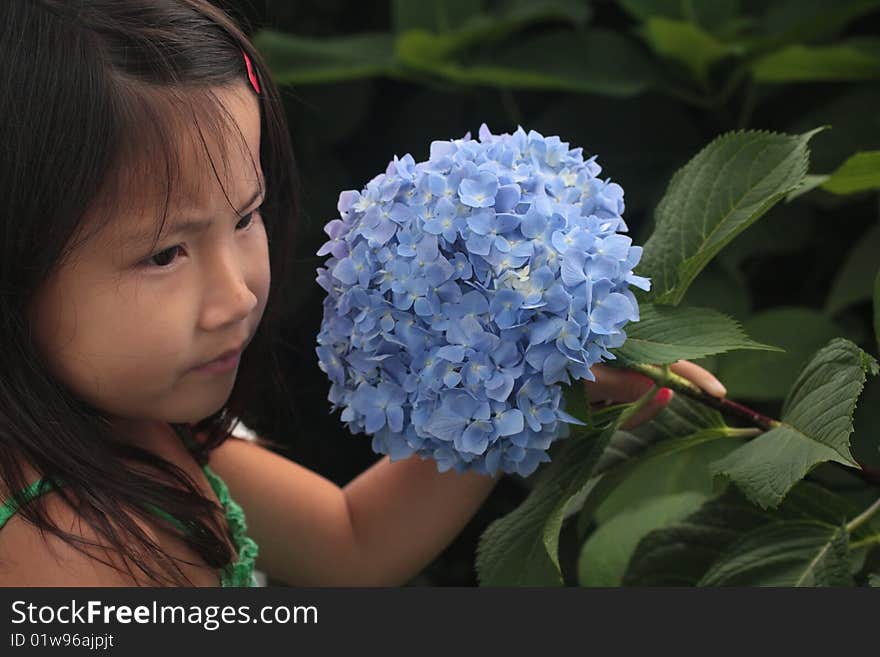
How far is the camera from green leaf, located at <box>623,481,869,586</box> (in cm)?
99

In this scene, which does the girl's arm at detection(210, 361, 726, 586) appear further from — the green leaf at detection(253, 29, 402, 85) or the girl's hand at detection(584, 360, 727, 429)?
the green leaf at detection(253, 29, 402, 85)

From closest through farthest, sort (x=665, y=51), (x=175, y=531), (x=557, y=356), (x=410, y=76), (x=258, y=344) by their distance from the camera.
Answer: (x=557, y=356), (x=175, y=531), (x=258, y=344), (x=665, y=51), (x=410, y=76)

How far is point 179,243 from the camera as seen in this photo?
0.81 m

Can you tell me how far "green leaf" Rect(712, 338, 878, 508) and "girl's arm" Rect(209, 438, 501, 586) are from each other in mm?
391

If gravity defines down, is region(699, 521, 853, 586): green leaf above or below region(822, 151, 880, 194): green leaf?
below

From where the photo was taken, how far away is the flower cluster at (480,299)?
2.49 ft

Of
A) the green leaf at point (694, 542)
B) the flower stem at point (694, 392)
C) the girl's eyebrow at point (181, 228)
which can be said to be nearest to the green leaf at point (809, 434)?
the flower stem at point (694, 392)

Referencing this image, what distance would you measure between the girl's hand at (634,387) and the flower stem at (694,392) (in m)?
0.01

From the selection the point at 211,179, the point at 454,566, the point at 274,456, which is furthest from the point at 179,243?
the point at 454,566

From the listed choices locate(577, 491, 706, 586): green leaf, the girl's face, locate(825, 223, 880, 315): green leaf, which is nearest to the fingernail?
locate(577, 491, 706, 586): green leaf

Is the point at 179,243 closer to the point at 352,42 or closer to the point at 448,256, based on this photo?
the point at 448,256

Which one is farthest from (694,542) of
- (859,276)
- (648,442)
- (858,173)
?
(859,276)

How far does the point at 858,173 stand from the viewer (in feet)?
3.12

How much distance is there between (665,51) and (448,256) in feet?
2.90
